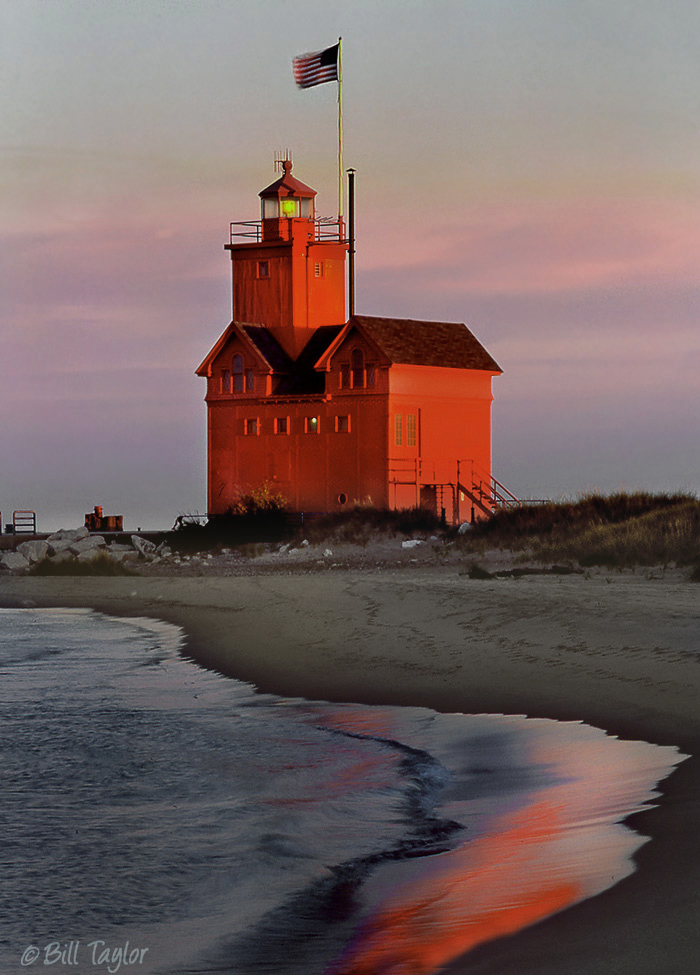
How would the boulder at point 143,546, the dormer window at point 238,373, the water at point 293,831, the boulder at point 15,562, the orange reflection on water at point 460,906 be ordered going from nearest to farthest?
the orange reflection on water at point 460,906 → the water at point 293,831 → the boulder at point 15,562 → the boulder at point 143,546 → the dormer window at point 238,373

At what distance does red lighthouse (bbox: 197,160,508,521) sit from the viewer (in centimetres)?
4656

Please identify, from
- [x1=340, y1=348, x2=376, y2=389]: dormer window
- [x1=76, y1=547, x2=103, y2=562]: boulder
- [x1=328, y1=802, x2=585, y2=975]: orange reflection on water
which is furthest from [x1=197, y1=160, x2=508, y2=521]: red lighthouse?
[x1=328, y1=802, x2=585, y2=975]: orange reflection on water

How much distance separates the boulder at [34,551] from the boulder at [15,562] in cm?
22

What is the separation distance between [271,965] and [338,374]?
135ft

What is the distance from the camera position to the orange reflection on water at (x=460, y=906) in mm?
6168

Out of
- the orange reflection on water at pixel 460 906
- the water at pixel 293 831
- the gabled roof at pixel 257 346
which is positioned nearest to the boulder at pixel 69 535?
the gabled roof at pixel 257 346

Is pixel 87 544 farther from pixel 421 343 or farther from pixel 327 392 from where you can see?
pixel 421 343

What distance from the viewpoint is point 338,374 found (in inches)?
1852

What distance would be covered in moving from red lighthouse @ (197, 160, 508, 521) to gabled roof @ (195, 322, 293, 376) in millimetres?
52

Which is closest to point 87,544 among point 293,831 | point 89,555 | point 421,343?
point 89,555

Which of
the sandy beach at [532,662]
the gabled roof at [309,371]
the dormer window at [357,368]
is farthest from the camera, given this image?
the gabled roof at [309,371]

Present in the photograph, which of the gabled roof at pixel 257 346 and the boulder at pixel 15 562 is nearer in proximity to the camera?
the boulder at pixel 15 562

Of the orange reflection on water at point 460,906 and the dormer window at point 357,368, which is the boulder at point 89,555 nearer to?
the dormer window at point 357,368

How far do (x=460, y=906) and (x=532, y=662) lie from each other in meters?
9.00
